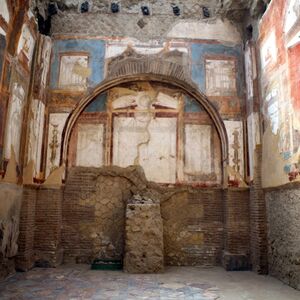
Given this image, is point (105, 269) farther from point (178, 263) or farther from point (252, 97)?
point (252, 97)

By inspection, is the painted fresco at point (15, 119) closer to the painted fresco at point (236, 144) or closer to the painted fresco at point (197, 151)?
the painted fresco at point (197, 151)

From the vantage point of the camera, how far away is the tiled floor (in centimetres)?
469

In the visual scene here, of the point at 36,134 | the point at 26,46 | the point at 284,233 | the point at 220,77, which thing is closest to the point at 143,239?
the point at 284,233

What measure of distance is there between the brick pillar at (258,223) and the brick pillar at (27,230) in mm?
3943

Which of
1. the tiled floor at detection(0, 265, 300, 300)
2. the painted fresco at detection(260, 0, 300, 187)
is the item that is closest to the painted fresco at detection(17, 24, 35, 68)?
the tiled floor at detection(0, 265, 300, 300)

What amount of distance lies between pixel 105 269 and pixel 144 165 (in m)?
2.10

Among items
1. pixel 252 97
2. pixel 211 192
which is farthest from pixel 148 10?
pixel 211 192

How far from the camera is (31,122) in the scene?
6.61 meters

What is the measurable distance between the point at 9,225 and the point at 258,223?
13.7 feet

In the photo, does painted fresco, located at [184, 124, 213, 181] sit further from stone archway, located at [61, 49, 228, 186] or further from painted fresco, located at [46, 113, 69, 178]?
painted fresco, located at [46, 113, 69, 178]

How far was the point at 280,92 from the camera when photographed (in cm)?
579

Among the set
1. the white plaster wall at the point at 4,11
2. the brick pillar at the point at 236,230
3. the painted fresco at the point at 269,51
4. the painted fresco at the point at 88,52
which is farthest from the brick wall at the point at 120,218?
the white plaster wall at the point at 4,11

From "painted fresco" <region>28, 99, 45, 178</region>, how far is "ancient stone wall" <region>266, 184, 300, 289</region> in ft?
13.8

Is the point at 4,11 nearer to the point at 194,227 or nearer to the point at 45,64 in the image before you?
the point at 45,64
